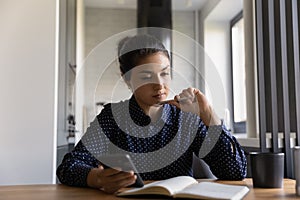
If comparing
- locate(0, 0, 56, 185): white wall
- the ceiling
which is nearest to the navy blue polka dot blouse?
locate(0, 0, 56, 185): white wall

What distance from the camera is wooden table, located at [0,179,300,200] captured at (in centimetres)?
88

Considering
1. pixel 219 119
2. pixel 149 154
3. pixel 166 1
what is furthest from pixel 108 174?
pixel 166 1

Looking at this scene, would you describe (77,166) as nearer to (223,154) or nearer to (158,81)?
(158,81)

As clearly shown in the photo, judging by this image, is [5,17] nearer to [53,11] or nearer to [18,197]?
[53,11]

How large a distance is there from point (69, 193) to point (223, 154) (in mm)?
508

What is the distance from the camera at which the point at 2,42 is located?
1762 millimetres

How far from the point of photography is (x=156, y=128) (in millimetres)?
1259

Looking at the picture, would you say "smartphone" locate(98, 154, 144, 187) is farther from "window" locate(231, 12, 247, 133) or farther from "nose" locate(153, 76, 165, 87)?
"window" locate(231, 12, 247, 133)

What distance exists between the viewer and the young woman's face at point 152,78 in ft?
3.72

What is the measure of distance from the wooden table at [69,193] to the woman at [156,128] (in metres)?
0.11

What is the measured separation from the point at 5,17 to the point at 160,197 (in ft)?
4.18

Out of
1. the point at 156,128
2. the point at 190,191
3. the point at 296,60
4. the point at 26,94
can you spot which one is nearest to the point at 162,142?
the point at 156,128

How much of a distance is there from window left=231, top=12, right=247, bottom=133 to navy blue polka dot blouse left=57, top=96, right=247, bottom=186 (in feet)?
6.32

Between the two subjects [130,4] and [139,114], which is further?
[130,4]
